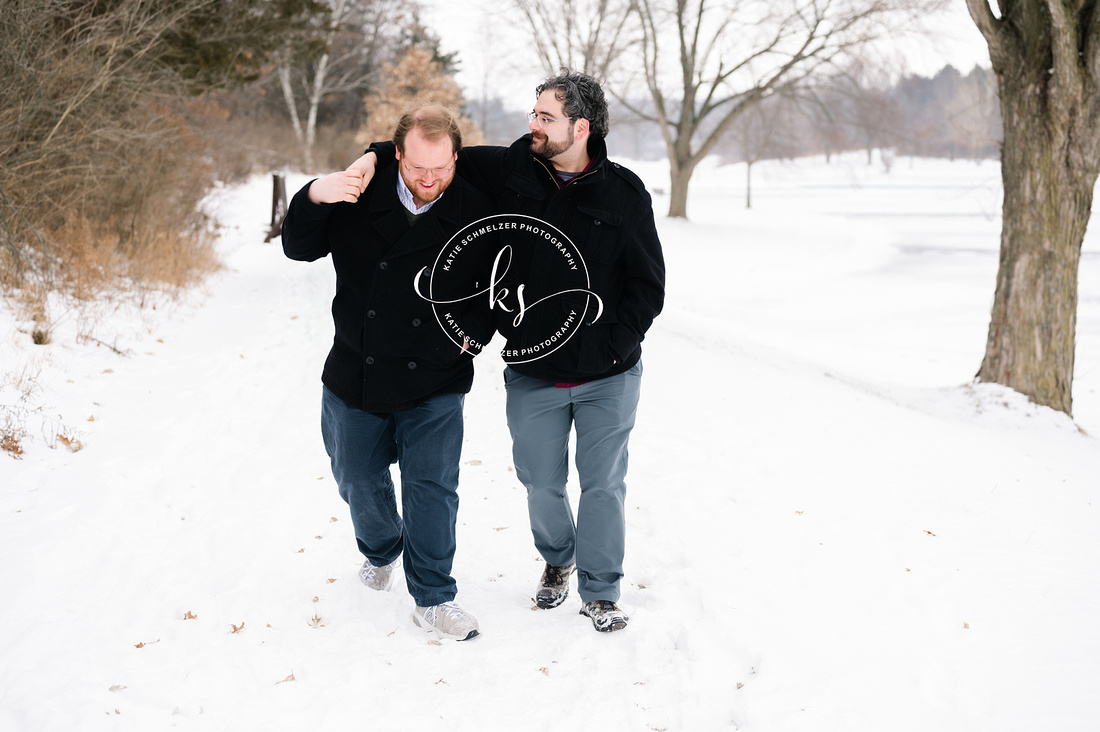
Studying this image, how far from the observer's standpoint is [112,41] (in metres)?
8.26

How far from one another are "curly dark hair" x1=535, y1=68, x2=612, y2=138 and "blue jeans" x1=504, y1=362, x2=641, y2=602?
101cm

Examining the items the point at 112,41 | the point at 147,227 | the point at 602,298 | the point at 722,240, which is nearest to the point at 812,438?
the point at 602,298

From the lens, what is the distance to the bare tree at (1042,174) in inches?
291

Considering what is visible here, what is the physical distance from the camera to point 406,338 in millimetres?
3160

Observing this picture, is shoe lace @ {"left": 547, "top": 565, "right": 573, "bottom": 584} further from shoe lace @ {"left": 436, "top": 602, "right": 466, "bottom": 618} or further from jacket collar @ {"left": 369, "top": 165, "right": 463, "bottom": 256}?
jacket collar @ {"left": 369, "top": 165, "right": 463, "bottom": 256}

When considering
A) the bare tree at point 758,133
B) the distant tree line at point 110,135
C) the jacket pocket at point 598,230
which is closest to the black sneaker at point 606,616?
the jacket pocket at point 598,230

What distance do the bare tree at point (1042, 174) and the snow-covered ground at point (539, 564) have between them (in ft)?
1.81

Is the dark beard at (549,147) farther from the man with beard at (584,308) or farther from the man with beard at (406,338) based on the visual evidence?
the man with beard at (406,338)

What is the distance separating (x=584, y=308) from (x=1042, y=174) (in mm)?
6555

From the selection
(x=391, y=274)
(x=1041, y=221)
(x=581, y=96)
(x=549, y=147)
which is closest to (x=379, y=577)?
(x=391, y=274)

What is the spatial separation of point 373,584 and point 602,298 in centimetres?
170

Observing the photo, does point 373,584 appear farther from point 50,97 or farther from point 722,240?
point 722,240

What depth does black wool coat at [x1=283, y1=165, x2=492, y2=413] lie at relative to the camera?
3.12 m

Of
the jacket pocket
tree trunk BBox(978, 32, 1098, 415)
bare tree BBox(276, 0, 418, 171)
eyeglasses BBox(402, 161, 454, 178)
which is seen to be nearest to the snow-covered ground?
tree trunk BBox(978, 32, 1098, 415)
